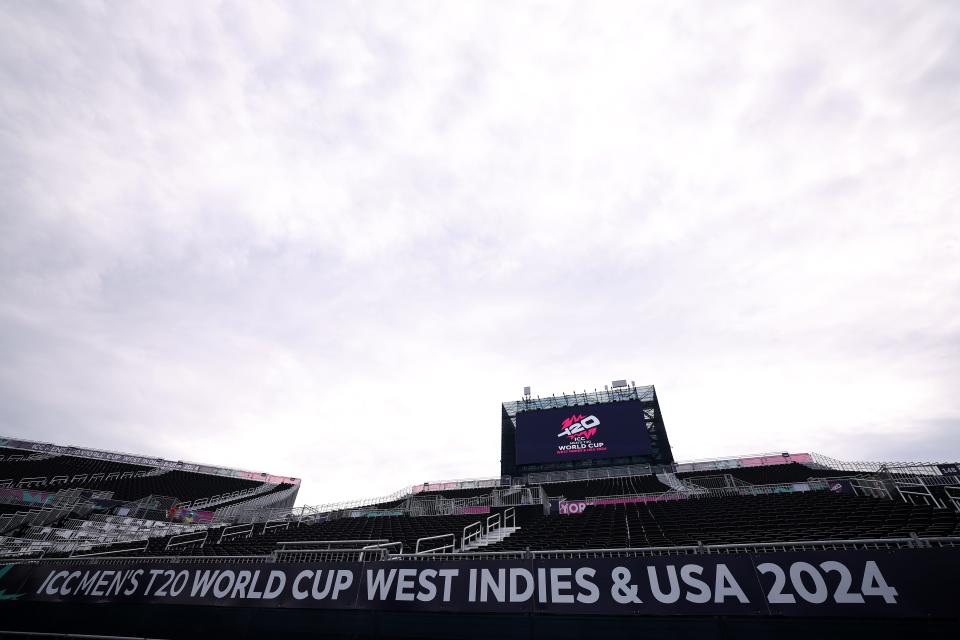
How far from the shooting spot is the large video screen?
37625 mm

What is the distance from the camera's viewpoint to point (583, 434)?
3906cm

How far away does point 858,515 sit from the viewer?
11031 millimetres

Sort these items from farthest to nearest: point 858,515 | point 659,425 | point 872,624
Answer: point 659,425, point 858,515, point 872,624

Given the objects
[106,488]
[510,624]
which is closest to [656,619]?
[510,624]

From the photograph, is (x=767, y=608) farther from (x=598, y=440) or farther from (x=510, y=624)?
(x=598, y=440)

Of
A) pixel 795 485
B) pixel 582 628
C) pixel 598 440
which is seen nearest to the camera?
pixel 582 628

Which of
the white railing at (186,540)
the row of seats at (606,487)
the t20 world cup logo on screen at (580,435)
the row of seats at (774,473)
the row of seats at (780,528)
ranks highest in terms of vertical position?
the t20 world cup logo on screen at (580,435)

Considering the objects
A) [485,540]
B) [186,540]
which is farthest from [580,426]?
[186,540]

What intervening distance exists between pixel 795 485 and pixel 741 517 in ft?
49.4

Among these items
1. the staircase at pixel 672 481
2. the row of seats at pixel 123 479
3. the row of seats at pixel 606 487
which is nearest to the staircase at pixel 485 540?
the row of seats at pixel 606 487

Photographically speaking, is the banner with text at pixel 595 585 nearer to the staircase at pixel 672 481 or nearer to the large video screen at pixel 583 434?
the staircase at pixel 672 481

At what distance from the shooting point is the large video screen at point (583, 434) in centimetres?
3762

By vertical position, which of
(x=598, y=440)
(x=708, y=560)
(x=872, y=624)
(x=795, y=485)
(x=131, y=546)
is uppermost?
(x=598, y=440)

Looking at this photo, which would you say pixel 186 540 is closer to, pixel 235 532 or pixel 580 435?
pixel 235 532
